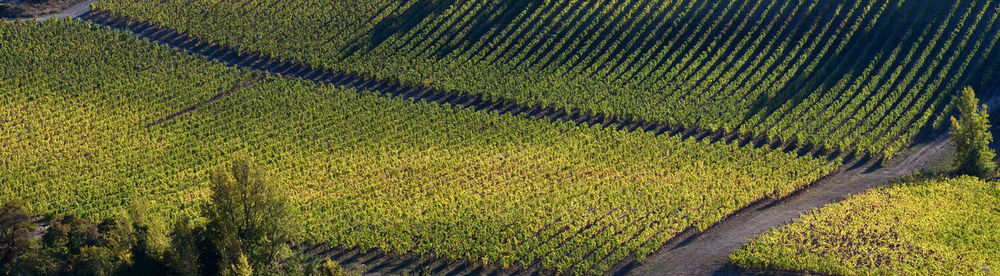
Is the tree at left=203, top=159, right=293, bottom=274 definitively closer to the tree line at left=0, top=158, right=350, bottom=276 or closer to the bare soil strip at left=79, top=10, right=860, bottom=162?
the tree line at left=0, top=158, right=350, bottom=276

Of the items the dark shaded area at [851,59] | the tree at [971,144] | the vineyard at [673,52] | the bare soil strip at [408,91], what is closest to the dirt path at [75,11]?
the bare soil strip at [408,91]

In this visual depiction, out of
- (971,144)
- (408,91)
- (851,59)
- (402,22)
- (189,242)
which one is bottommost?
(971,144)

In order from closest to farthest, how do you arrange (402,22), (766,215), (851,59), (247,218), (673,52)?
(247,218) → (766,215) → (851,59) → (673,52) → (402,22)

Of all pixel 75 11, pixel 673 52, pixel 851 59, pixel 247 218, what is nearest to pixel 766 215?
pixel 851 59

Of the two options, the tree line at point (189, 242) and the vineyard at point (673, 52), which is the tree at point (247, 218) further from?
the vineyard at point (673, 52)

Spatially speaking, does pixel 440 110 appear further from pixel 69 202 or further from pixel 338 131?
pixel 69 202

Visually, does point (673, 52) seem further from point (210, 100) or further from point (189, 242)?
point (189, 242)

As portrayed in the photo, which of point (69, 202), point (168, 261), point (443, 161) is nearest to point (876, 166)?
point (443, 161)
